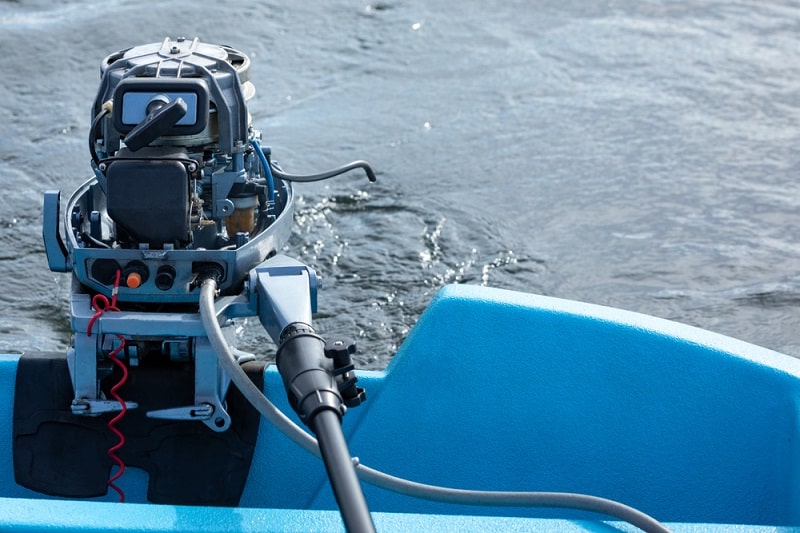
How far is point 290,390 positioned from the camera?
1.09m

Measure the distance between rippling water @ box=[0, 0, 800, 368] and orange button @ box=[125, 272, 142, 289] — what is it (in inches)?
54.8

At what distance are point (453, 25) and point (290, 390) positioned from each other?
4.06 meters

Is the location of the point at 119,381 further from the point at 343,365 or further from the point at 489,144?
the point at 489,144

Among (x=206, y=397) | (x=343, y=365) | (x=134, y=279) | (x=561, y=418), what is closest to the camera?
(x=343, y=365)

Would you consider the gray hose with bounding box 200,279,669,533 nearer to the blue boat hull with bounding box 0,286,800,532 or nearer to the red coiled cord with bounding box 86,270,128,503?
the red coiled cord with bounding box 86,270,128,503

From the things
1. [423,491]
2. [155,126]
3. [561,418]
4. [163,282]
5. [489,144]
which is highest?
[155,126]

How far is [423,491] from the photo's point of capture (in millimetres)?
1272

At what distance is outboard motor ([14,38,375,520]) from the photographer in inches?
55.0

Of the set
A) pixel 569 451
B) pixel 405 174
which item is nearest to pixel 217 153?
pixel 569 451

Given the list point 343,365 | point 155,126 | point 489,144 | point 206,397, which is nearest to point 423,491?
point 343,365

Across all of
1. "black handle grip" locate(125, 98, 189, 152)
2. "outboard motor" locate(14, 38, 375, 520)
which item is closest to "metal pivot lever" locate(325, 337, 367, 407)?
"outboard motor" locate(14, 38, 375, 520)

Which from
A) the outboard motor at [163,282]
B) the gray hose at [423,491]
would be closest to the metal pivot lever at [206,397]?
the outboard motor at [163,282]

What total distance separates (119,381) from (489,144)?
2566 millimetres

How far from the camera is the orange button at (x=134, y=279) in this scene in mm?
1452
